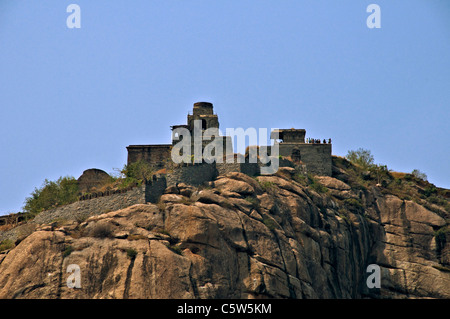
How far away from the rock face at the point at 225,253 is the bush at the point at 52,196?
850 cm

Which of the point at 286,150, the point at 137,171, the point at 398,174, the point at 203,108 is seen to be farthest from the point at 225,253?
the point at 398,174

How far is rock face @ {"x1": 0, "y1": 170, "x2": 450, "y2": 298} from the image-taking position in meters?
85.1

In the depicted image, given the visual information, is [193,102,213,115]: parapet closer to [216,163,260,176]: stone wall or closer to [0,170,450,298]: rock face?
[0,170,450,298]: rock face

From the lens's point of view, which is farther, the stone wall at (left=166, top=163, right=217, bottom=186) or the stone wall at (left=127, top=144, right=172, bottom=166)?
the stone wall at (left=127, top=144, right=172, bottom=166)

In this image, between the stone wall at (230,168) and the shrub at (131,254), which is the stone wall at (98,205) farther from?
the stone wall at (230,168)

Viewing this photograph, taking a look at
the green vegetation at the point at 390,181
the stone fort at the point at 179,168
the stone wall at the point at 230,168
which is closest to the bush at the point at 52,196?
the stone fort at the point at 179,168

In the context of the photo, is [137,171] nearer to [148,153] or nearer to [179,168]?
[179,168]

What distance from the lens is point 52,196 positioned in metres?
105

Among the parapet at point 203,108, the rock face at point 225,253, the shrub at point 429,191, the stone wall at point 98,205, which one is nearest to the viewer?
the rock face at point 225,253

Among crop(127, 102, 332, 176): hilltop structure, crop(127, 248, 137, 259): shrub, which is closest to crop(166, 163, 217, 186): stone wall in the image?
crop(127, 102, 332, 176): hilltop structure

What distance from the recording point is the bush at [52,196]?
101875mm

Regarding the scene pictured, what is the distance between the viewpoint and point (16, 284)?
278 ft

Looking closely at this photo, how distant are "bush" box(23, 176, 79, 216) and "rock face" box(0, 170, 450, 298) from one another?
27.9 ft
